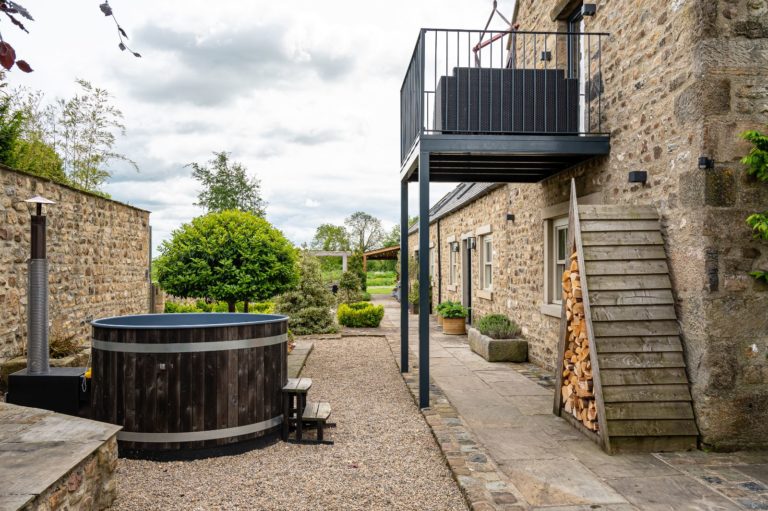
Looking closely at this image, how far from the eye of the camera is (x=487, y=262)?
496 inches

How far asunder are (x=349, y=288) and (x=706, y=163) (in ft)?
54.4

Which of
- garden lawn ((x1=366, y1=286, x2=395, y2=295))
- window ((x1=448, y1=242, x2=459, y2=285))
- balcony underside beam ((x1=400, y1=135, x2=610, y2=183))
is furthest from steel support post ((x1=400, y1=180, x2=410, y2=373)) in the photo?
garden lawn ((x1=366, y1=286, x2=395, y2=295))

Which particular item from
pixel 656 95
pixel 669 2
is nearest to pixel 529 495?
pixel 656 95

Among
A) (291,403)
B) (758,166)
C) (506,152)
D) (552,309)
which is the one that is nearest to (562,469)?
(291,403)

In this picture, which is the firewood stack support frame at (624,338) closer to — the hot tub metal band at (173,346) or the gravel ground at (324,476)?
the gravel ground at (324,476)

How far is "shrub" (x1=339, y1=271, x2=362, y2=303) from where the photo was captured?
2056cm

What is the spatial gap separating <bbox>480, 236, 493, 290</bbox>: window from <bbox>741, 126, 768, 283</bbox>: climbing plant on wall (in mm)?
Answer: 7601

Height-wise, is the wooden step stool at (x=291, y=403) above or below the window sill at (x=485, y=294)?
below

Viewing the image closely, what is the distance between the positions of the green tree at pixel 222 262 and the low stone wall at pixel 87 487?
5.41 m

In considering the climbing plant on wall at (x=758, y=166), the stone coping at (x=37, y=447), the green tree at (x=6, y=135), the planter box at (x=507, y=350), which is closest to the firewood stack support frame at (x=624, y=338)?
the climbing plant on wall at (x=758, y=166)

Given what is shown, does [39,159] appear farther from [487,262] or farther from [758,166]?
[758,166]

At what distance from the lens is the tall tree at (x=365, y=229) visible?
59531mm

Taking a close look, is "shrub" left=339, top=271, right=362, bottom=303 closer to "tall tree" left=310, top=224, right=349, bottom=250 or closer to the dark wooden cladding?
the dark wooden cladding

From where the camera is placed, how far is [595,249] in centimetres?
546
